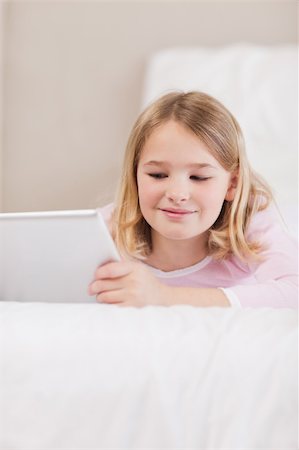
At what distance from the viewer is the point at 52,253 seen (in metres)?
0.76

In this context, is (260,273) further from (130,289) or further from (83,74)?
(83,74)

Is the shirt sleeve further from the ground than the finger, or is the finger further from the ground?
the finger

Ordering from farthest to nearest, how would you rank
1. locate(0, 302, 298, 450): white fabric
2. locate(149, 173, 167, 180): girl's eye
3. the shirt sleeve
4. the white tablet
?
locate(149, 173, 167, 180): girl's eye
the shirt sleeve
the white tablet
locate(0, 302, 298, 450): white fabric

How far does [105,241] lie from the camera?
752 millimetres

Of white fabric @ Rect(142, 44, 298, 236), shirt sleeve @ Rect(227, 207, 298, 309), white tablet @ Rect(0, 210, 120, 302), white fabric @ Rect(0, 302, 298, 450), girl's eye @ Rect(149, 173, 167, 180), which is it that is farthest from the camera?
white fabric @ Rect(142, 44, 298, 236)

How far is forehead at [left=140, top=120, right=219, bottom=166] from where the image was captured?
99 cm

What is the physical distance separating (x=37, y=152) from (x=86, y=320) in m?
1.54

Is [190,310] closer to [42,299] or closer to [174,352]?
[174,352]

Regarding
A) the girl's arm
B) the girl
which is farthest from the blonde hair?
the girl's arm

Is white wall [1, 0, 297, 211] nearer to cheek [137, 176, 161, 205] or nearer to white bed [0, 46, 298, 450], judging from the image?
cheek [137, 176, 161, 205]

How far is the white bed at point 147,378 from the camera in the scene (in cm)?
60

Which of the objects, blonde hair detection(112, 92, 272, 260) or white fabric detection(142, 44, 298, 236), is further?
white fabric detection(142, 44, 298, 236)

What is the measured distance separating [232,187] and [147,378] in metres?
0.54

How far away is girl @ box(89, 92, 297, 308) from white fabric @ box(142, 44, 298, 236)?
0.40 meters
